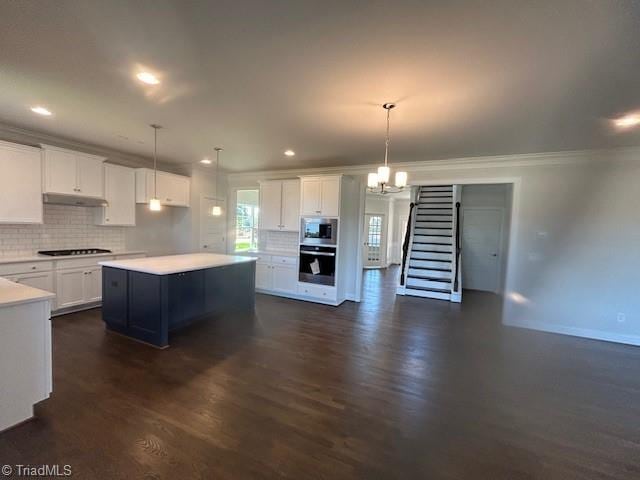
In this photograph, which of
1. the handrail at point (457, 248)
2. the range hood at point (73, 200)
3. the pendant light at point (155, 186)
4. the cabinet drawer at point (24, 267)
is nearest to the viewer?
the cabinet drawer at point (24, 267)

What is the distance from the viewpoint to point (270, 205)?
5918 mm

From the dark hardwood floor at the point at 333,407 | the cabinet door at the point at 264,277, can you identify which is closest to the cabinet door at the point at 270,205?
the cabinet door at the point at 264,277

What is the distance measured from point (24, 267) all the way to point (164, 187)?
91.0 inches

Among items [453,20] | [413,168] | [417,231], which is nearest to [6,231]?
[453,20]

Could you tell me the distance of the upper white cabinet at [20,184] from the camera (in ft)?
11.6

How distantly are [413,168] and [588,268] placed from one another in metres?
2.95

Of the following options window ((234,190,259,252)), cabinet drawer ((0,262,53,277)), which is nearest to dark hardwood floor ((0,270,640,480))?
cabinet drawer ((0,262,53,277))

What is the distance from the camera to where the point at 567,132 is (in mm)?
3242

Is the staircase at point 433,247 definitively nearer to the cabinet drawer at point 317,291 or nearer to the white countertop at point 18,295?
the cabinet drawer at point 317,291

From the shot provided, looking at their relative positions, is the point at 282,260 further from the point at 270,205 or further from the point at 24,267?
the point at 24,267

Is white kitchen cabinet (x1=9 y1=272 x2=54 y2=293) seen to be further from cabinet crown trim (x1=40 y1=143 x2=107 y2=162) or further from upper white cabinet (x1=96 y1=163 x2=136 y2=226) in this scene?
cabinet crown trim (x1=40 y1=143 x2=107 y2=162)

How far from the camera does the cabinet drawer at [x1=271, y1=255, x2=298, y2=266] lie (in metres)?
5.55

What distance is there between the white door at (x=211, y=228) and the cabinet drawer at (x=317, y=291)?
2350mm

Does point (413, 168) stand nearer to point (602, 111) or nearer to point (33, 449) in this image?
point (602, 111)
